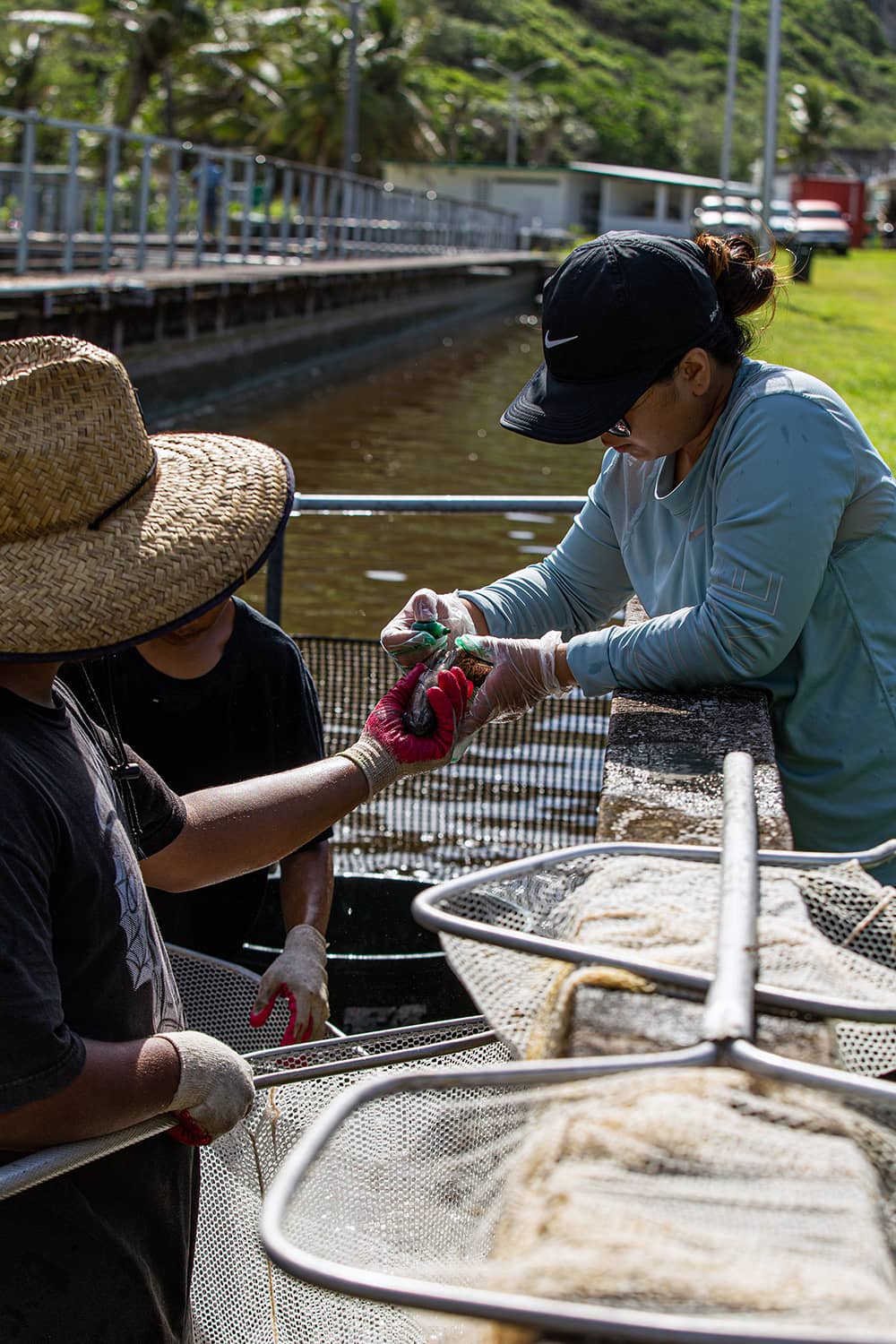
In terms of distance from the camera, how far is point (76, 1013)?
1984 mm

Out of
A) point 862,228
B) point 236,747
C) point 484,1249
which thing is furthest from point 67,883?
point 862,228

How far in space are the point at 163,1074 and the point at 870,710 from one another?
45.5 inches

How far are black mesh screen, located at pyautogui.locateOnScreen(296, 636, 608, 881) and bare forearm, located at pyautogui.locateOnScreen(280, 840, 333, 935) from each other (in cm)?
164

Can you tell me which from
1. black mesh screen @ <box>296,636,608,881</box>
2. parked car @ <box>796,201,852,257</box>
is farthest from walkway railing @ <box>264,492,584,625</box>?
parked car @ <box>796,201,852,257</box>

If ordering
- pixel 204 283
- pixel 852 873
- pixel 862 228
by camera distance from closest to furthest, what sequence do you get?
pixel 852 873, pixel 204 283, pixel 862 228

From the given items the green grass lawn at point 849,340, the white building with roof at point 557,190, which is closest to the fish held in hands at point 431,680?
the green grass lawn at point 849,340

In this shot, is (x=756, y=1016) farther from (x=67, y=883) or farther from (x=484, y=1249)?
(x=67, y=883)

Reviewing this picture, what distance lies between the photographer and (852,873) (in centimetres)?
172

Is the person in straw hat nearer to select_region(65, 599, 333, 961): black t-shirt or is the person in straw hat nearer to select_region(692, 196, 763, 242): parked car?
select_region(65, 599, 333, 961): black t-shirt

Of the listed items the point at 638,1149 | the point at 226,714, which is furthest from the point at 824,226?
the point at 638,1149

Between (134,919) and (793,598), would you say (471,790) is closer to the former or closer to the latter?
(793,598)

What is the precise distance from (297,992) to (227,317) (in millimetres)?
19774

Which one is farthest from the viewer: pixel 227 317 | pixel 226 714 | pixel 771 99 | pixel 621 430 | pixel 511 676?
pixel 771 99

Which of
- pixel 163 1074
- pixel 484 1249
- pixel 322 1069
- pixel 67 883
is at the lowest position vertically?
pixel 322 1069
